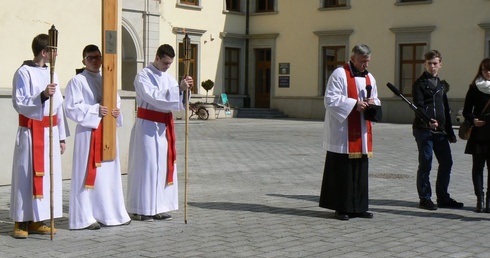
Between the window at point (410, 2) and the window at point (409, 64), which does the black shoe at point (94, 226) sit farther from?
the window at point (410, 2)

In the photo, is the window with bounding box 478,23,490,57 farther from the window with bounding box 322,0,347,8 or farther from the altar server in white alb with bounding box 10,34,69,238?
the altar server in white alb with bounding box 10,34,69,238

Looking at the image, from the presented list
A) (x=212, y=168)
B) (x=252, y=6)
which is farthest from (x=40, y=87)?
(x=252, y=6)

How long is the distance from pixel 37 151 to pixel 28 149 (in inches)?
3.2

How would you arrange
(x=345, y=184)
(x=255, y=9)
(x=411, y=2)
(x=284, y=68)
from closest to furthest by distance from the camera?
(x=345, y=184), (x=411, y=2), (x=284, y=68), (x=255, y=9)

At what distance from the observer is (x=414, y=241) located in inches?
290

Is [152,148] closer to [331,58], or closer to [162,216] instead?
[162,216]

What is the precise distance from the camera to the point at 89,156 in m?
7.95

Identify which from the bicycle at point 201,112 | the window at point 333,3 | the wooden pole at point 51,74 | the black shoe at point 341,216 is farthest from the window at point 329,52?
the wooden pole at point 51,74

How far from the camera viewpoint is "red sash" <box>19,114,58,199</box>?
24.7ft

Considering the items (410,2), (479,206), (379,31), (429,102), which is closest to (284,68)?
(379,31)

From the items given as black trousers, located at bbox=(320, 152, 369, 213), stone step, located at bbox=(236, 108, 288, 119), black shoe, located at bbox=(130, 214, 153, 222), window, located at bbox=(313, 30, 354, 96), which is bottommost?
stone step, located at bbox=(236, 108, 288, 119)

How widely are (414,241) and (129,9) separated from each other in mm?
25962

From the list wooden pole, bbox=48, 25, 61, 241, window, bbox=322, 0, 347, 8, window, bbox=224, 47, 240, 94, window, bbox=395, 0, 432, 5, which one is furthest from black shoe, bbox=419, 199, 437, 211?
window, bbox=224, 47, 240, 94

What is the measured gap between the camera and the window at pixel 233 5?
37981 mm
